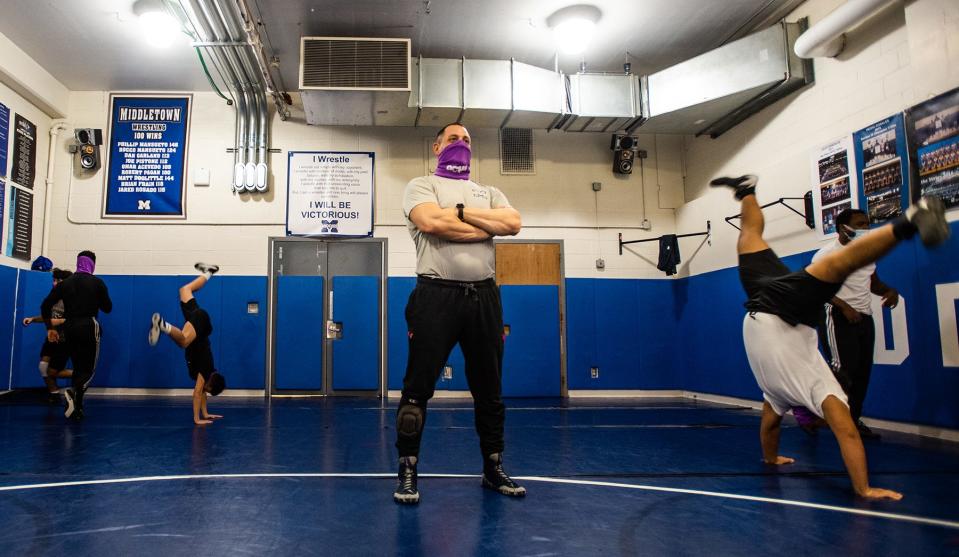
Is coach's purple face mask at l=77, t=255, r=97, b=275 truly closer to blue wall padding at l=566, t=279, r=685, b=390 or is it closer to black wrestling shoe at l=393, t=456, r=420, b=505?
black wrestling shoe at l=393, t=456, r=420, b=505

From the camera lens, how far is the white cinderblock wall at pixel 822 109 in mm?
4402

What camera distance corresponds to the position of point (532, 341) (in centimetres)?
805

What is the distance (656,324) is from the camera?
27.1 ft

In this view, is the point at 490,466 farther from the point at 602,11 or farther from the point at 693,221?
the point at 693,221

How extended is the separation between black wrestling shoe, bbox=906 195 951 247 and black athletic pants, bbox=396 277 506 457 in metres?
1.70

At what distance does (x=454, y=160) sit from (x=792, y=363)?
195 cm

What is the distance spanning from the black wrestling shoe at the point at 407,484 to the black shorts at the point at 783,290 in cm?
194

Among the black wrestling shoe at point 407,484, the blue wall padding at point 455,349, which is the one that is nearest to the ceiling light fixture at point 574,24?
the blue wall padding at point 455,349

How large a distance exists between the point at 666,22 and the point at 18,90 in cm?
855

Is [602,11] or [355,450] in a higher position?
[602,11]

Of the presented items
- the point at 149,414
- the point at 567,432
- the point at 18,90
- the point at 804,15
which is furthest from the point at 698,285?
the point at 18,90

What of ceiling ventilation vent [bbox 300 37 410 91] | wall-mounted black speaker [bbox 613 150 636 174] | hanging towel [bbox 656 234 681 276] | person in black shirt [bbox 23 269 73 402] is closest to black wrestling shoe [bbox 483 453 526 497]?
ceiling ventilation vent [bbox 300 37 410 91]

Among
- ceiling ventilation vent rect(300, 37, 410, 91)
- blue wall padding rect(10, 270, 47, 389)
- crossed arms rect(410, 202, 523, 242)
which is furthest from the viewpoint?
blue wall padding rect(10, 270, 47, 389)

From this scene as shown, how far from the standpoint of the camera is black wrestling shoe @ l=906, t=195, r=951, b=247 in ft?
6.50
